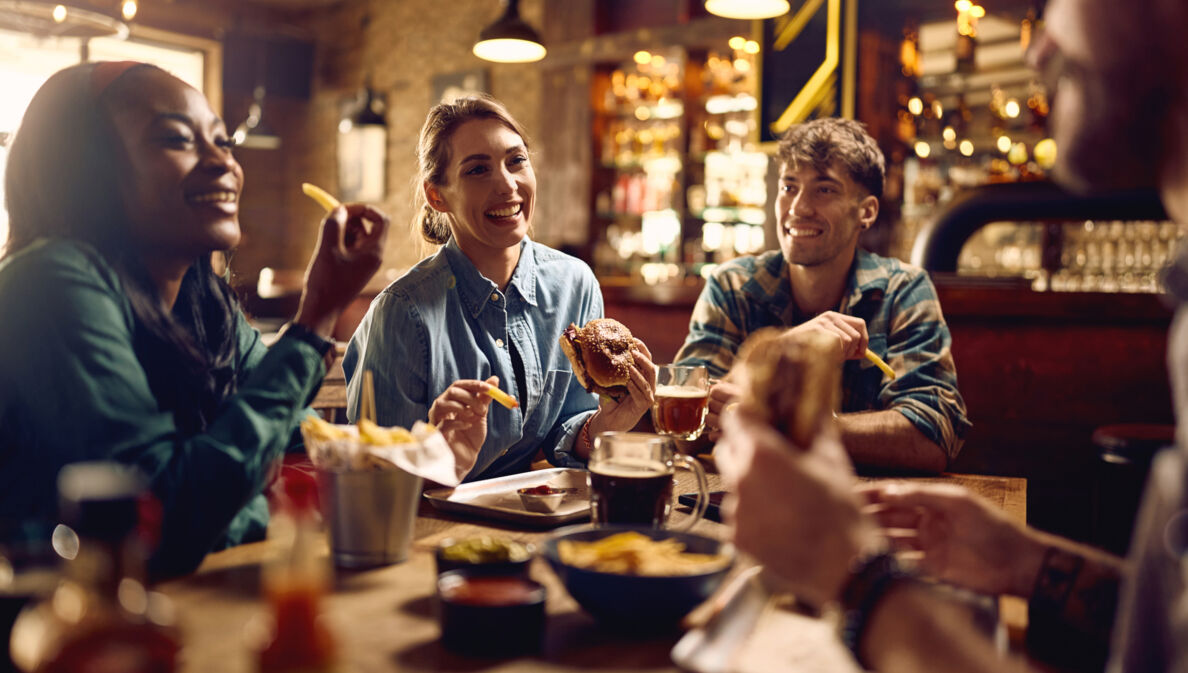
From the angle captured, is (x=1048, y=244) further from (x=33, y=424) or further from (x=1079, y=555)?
(x=33, y=424)

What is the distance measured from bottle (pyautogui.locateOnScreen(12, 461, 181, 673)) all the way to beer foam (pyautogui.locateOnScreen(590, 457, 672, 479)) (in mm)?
699

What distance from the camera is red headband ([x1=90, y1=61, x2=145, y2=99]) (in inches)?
54.5

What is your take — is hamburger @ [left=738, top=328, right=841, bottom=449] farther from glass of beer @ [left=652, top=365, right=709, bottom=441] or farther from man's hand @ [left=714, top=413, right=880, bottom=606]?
glass of beer @ [left=652, top=365, right=709, bottom=441]

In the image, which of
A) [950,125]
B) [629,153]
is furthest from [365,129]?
[950,125]

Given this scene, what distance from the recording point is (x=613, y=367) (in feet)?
6.58

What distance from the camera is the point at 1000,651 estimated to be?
3.20 ft

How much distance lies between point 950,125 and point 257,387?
20.5ft

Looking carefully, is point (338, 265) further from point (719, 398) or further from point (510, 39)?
point (510, 39)

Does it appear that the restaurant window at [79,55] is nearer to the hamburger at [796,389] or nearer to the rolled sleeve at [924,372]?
the rolled sleeve at [924,372]

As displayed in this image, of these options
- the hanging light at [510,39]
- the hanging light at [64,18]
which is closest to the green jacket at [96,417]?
the hanging light at [64,18]

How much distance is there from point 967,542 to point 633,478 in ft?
1.49

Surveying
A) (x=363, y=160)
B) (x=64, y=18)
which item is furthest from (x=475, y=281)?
(x=363, y=160)

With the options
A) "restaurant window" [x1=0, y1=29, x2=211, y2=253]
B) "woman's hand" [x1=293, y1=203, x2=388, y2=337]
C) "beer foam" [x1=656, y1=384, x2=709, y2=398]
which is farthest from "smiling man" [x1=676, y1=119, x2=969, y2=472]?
"restaurant window" [x1=0, y1=29, x2=211, y2=253]

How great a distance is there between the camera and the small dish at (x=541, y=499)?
154cm
